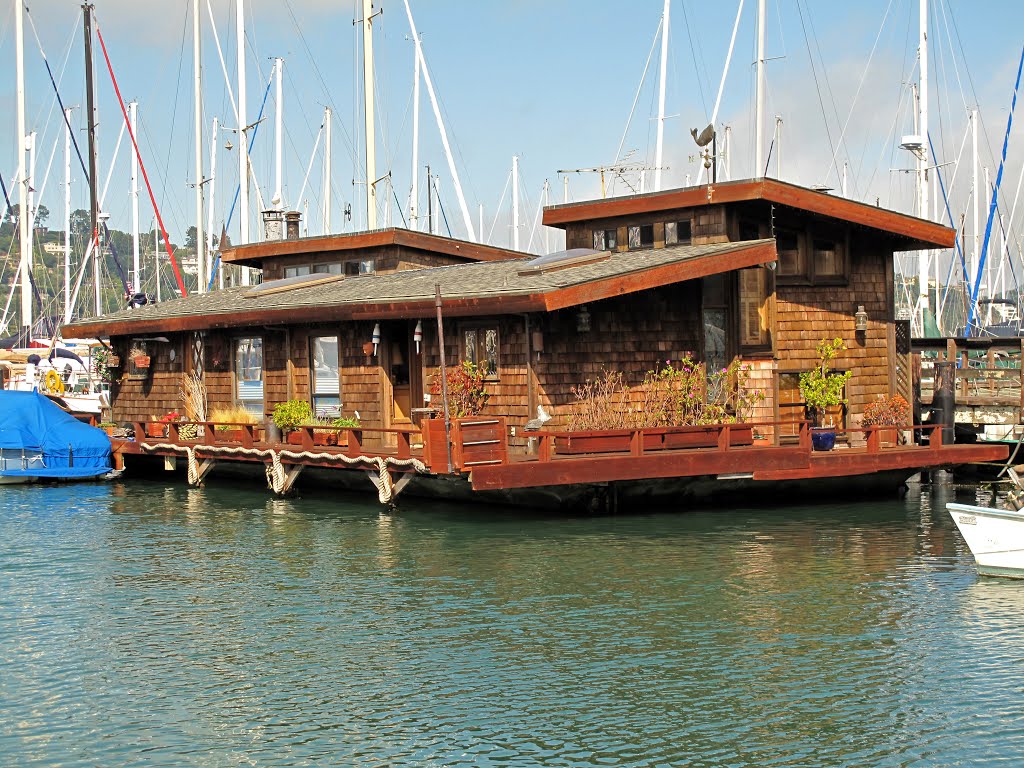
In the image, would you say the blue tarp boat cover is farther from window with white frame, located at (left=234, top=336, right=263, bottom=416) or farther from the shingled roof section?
window with white frame, located at (left=234, top=336, right=263, bottom=416)

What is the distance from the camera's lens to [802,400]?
877 inches

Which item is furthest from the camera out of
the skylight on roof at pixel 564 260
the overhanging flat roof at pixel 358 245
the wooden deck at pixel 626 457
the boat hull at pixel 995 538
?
the overhanging flat roof at pixel 358 245

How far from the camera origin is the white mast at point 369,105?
98.8ft

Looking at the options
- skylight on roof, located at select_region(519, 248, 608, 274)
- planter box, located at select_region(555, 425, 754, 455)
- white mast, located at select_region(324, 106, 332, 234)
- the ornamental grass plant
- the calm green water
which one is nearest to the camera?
the calm green water

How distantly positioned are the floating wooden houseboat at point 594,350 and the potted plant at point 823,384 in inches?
8.0

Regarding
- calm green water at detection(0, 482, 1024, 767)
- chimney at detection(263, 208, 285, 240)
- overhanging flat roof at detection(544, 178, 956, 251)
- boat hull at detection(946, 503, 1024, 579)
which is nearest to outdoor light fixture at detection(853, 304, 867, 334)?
overhanging flat roof at detection(544, 178, 956, 251)

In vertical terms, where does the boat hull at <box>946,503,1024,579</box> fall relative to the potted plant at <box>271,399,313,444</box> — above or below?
below

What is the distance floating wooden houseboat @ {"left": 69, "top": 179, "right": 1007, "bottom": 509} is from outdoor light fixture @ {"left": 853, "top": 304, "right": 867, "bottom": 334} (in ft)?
0.21

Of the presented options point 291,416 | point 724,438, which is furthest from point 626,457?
point 291,416

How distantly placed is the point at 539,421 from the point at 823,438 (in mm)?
5212

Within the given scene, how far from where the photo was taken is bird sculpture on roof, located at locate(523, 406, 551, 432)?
64.7 feet

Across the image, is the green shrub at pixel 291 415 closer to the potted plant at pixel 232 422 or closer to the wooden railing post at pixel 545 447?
the potted plant at pixel 232 422

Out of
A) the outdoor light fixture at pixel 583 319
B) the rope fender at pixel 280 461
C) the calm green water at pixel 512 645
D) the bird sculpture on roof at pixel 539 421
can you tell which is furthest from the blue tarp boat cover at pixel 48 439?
the outdoor light fixture at pixel 583 319

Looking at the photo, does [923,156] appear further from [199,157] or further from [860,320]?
[199,157]
